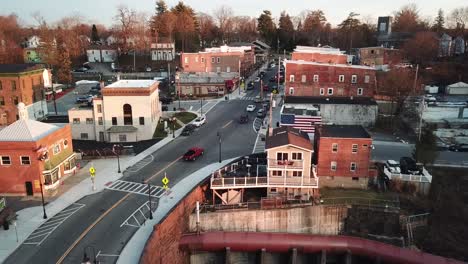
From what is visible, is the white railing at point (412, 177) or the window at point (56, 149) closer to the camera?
the window at point (56, 149)

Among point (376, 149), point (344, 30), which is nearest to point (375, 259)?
point (376, 149)

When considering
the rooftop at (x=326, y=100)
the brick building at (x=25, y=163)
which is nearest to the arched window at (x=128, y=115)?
the brick building at (x=25, y=163)

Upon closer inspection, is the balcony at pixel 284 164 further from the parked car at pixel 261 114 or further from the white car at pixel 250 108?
the white car at pixel 250 108

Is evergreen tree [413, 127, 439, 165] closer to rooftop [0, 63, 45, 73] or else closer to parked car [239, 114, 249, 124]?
parked car [239, 114, 249, 124]

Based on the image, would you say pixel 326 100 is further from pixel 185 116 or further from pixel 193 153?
pixel 193 153

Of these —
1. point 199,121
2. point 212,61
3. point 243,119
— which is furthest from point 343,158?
point 212,61

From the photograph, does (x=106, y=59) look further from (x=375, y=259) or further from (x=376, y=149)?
(x=375, y=259)

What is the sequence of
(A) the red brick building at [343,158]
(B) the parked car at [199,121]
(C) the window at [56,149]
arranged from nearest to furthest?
(C) the window at [56,149], (A) the red brick building at [343,158], (B) the parked car at [199,121]
